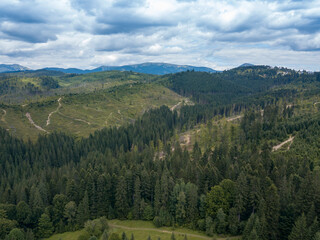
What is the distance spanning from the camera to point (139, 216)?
78812 mm

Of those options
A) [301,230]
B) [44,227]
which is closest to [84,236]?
[44,227]

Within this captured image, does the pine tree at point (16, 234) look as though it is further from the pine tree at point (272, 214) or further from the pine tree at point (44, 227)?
the pine tree at point (272, 214)

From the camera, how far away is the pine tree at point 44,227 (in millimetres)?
74438

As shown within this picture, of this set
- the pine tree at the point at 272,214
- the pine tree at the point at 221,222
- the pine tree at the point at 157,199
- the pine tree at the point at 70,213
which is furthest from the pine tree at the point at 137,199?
the pine tree at the point at 272,214

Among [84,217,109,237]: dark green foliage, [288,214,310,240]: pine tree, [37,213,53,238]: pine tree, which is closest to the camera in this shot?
[288,214,310,240]: pine tree

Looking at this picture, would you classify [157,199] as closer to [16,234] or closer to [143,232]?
[143,232]

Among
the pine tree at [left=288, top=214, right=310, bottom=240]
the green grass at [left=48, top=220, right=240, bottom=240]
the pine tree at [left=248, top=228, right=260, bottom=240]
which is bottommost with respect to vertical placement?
the green grass at [left=48, top=220, right=240, bottom=240]

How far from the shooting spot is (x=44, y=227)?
75.2 m

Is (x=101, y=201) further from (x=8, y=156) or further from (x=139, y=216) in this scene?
(x=8, y=156)

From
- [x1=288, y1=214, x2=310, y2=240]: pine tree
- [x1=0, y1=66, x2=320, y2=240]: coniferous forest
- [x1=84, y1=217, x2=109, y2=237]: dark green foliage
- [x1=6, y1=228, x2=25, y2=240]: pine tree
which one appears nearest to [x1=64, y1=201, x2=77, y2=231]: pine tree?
[x1=0, y1=66, x2=320, y2=240]: coniferous forest

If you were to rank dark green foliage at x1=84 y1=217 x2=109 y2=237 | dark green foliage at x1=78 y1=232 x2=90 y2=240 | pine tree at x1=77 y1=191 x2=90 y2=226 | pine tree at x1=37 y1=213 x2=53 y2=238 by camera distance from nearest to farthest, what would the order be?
dark green foliage at x1=78 y1=232 x2=90 y2=240 < dark green foliage at x1=84 y1=217 x2=109 y2=237 < pine tree at x1=37 y1=213 x2=53 y2=238 < pine tree at x1=77 y1=191 x2=90 y2=226

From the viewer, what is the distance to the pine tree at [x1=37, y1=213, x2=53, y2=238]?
244ft

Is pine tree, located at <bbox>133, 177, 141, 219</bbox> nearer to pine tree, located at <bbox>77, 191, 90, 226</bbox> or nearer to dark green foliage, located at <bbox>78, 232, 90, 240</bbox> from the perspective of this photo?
pine tree, located at <bbox>77, 191, 90, 226</bbox>

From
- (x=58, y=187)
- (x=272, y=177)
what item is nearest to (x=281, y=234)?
(x=272, y=177)
